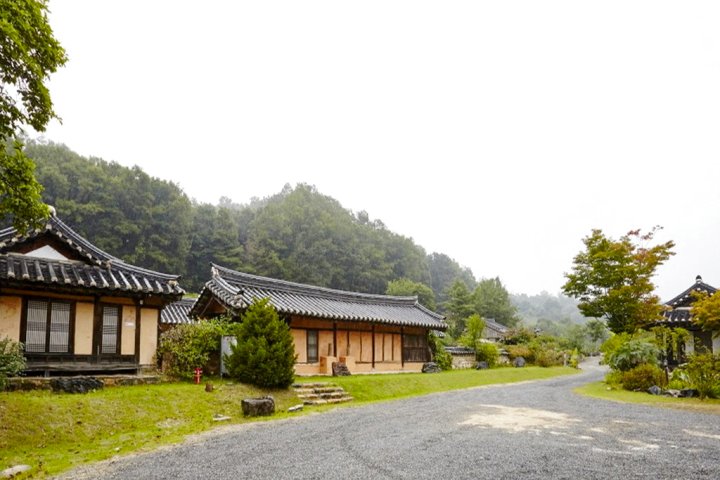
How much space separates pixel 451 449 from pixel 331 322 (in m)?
15.7

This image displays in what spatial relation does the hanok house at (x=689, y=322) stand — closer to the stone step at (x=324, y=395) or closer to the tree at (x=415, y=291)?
the stone step at (x=324, y=395)

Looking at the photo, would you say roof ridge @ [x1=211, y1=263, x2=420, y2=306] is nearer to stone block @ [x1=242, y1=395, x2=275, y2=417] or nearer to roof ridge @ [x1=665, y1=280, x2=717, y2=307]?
stone block @ [x1=242, y1=395, x2=275, y2=417]

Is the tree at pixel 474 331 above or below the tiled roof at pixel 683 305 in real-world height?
below

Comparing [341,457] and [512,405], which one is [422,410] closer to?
[512,405]

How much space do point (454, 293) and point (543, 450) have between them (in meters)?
49.1

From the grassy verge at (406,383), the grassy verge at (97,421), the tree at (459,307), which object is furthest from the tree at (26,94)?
the tree at (459,307)

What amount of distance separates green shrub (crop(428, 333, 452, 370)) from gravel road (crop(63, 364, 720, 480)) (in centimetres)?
1696

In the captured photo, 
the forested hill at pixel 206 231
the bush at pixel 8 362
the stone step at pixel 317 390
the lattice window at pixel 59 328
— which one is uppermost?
the forested hill at pixel 206 231

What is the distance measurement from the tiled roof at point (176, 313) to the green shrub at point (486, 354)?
802 inches

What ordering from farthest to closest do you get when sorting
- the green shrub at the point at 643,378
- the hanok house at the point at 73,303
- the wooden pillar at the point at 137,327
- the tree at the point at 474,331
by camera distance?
the tree at the point at 474,331 < the green shrub at the point at 643,378 < the wooden pillar at the point at 137,327 < the hanok house at the point at 73,303

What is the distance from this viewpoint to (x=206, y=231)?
6438cm

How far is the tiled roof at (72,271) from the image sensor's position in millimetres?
13836

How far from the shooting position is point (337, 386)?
18438mm

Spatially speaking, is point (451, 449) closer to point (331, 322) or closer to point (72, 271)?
point (72, 271)
